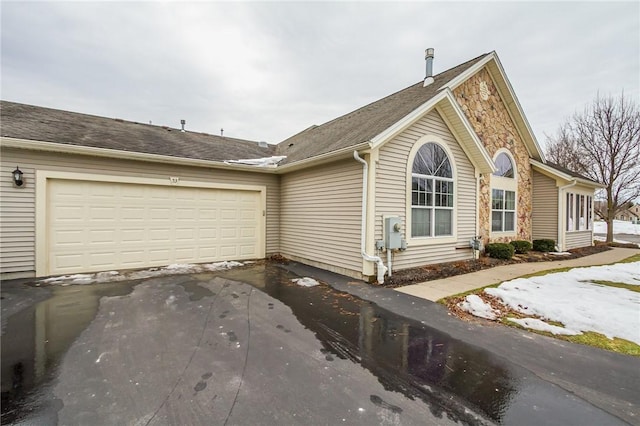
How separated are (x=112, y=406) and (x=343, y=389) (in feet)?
6.58

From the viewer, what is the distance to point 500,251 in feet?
30.2

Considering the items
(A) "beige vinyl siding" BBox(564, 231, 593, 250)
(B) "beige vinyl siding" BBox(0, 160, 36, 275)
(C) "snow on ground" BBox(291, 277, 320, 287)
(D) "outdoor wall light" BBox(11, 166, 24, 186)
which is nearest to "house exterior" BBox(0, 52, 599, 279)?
(B) "beige vinyl siding" BBox(0, 160, 36, 275)

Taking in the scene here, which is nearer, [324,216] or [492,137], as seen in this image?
[324,216]

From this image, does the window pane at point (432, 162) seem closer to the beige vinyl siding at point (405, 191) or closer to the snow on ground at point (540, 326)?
the beige vinyl siding at point (405, 191)

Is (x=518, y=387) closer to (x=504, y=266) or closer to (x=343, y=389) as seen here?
(x=343, y=389)

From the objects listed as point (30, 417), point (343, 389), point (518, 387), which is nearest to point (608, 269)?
point (518, 387)

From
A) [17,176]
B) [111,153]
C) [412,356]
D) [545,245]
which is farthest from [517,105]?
[17,176]

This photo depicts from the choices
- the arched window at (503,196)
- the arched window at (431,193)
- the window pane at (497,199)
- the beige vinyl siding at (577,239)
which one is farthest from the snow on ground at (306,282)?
the beige vinyl siding at (577,239)

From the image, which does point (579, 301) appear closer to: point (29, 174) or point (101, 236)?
point (101, 236)

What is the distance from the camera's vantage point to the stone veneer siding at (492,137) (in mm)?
9547

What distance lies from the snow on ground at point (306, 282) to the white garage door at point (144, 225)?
319 centimetres

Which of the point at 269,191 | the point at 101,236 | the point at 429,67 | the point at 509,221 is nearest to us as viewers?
the point at 101,236

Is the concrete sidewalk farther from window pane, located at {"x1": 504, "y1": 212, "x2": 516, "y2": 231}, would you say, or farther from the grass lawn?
window pane, located at {"x1": 504, "y1": 212, "x2": 516, "y2": 231}

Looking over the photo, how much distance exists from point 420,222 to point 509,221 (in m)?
5.69
